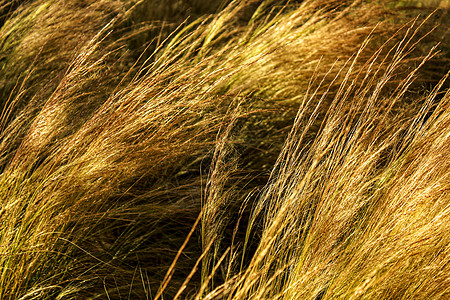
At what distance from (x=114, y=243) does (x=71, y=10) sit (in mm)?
1369

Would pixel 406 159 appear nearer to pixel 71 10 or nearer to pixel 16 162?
pixel 16 162

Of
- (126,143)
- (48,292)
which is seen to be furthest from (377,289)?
(48,292)

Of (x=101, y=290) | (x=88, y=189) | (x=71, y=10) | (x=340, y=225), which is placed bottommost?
(x=101, y=290)

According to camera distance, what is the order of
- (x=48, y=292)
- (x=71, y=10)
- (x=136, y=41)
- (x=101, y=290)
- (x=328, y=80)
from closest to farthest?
(x=48, y=292) → (x=101, y=290) → (x=328, y=80) → (x=71, y=10) → (x=136, y=41)

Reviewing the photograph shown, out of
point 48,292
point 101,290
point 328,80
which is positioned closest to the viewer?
point 48,292

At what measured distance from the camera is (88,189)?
1504 mm

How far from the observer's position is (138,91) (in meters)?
1.60

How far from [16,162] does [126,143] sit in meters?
0.36

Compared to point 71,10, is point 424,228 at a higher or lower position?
lower

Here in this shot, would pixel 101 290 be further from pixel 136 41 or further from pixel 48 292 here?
pixel 136 41

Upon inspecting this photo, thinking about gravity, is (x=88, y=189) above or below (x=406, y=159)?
above

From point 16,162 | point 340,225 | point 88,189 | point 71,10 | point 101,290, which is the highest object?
point 71,10

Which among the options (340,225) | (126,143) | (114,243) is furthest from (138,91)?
(340,225)

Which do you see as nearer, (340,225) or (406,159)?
(340,225)
